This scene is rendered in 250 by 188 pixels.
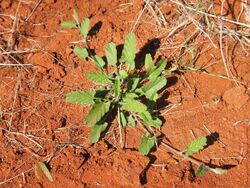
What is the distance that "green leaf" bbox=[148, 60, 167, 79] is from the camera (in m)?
2.40

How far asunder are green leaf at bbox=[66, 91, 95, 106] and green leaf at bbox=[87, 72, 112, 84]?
0.08 m

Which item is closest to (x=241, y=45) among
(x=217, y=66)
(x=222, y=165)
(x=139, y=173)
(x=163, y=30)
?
(x=217, y=66)

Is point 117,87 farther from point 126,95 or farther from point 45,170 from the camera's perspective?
point 45,170

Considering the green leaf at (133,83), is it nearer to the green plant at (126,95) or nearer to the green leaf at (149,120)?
the green plant at (126,95)

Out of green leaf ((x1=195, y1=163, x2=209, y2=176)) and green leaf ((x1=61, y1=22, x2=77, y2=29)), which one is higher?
green leaf ((x1=61, y1=22, x2=77, y2=29))

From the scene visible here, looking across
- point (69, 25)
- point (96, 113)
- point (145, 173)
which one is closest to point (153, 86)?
point (96, 113)

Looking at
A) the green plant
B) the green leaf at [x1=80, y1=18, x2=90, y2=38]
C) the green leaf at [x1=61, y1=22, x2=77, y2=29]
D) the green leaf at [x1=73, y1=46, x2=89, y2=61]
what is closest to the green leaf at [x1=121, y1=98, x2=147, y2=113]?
the green plant

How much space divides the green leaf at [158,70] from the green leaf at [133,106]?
0.20 m

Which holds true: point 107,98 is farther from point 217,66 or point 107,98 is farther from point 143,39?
point 217,66

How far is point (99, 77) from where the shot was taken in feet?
7.79

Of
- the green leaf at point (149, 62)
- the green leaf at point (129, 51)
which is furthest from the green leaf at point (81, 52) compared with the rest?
the green leaf at point (149, 62)

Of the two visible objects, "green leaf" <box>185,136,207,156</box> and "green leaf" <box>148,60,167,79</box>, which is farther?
"green leaf" <box>148,60,167,79</box>

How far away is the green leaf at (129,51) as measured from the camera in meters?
2.38

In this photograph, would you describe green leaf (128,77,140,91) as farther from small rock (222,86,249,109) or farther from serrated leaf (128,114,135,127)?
small rock (222,86,249,109)
